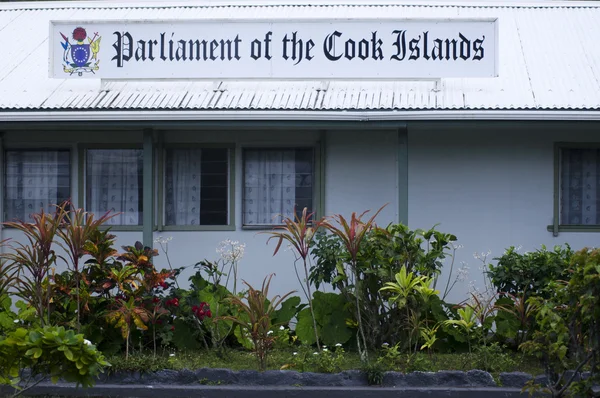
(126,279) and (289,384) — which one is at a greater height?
(126,279)

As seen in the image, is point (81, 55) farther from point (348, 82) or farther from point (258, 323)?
point (258, 323)

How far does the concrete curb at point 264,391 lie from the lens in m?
8.09

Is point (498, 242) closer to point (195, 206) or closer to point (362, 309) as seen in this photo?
Result: point (362, 309)

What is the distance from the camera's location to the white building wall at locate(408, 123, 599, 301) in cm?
1053

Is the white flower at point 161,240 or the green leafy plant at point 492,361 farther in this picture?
the white flower at point 161,240

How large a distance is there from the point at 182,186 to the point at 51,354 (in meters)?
5.10

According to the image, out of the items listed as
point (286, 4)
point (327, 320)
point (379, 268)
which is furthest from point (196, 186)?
point (286, 4)

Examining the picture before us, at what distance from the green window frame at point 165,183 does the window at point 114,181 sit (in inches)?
12.4

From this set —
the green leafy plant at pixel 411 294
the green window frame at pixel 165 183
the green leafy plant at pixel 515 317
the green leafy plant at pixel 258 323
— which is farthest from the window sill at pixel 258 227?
the green leafy plant at pixel 515 317

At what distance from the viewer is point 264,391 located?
8.19 metres

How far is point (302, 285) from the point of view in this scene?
34.0 feet

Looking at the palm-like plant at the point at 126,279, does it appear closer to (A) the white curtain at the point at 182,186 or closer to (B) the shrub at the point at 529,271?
(A) the white curtain at the point at 182,186

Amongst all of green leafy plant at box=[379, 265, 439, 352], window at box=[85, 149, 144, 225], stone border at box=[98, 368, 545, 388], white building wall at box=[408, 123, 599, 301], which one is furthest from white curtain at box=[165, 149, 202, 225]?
green leafy plant at box=[379, 265, 439, 352]

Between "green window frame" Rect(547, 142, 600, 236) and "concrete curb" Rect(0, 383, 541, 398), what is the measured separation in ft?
10.2
